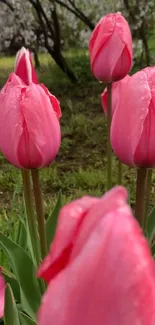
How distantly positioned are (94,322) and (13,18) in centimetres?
834

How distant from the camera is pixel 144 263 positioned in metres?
0.29

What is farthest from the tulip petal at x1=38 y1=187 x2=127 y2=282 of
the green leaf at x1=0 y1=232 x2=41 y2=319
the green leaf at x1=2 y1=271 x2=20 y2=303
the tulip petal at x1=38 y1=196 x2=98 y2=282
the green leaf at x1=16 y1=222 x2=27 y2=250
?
the green leaf at x1=16 y1=222 x2=27 y2=250

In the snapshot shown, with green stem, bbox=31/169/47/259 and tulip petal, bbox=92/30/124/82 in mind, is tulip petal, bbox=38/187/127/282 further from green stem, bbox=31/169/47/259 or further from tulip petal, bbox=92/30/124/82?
tulip petal, bbox=92/30/124/82

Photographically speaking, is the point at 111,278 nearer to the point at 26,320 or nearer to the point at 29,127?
the point at 29,127

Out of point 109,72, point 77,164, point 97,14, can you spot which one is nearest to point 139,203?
point 109,72

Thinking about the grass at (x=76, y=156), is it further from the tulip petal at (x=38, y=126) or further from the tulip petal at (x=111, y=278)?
the tulip petal at (x=111, y=278)

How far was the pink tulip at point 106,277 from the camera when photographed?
0.29 m

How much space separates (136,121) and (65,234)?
544mm

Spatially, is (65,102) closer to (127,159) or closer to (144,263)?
(127,159)

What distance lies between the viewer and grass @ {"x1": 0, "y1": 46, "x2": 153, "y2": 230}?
383 centimetres

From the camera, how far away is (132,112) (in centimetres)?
84

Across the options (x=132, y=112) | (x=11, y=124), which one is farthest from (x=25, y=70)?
(x=132, y=112)

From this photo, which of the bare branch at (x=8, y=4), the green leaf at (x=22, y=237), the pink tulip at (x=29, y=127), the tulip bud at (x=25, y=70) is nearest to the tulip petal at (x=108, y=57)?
the tulip bud at (x=25, y=70)

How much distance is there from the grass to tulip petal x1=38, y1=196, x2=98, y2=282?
182cm
